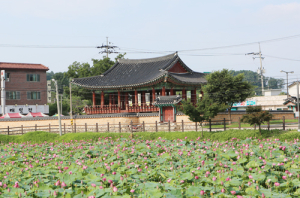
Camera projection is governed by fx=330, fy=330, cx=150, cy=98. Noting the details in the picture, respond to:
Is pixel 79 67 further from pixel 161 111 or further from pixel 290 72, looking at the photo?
pixel 290 72

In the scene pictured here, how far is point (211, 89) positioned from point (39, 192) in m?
23.1

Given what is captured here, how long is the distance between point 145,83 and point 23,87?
19725 mm

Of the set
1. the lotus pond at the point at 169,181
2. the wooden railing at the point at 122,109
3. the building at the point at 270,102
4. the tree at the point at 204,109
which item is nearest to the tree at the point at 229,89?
the wooden railing at the point at 122,109

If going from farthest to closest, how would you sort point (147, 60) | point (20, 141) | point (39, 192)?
point (147, 60) → point (20, 141) → point (39, 192)

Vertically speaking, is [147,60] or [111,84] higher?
[147,60]

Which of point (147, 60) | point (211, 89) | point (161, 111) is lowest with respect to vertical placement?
point (161, 111)

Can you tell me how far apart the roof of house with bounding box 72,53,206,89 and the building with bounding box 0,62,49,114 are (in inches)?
464

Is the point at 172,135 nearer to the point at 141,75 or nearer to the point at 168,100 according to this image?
the point at 168,100

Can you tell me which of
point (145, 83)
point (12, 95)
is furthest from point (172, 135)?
point (12, 95)

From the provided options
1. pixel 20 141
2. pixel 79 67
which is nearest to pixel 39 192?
pixel 20 141

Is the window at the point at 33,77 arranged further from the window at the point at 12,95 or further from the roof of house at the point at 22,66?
the window at the point at 12,95

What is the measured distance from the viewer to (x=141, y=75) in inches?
1272

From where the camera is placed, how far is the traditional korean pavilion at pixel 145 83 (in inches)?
1137

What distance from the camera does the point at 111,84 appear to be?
31.7 meters
